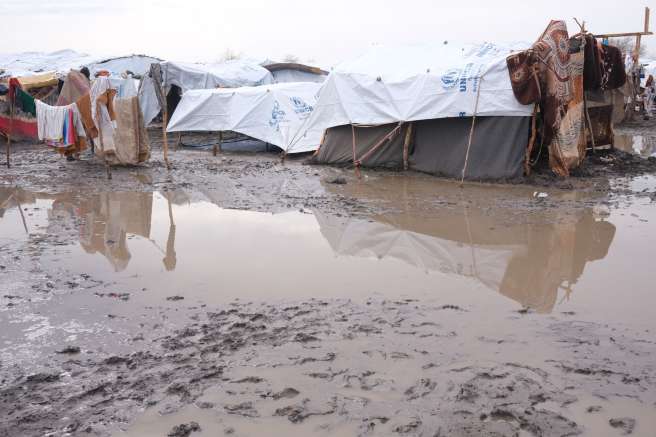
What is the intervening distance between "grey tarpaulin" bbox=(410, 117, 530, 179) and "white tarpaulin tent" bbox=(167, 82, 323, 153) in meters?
3.53

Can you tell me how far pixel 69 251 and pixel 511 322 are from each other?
435 cm

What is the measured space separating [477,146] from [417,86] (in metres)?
1.54

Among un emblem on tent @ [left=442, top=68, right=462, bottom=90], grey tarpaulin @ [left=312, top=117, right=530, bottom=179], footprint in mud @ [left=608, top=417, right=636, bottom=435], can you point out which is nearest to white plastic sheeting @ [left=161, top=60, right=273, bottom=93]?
grey tarpaulin @ [left=312, top=117, right=530, bottom=179]

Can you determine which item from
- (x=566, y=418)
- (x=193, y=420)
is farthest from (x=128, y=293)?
(x=566, y=418)

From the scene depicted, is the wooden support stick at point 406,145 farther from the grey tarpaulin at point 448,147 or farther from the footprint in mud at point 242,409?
the footprint in mud at point 242,409

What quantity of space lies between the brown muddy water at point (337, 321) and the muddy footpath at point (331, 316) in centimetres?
2

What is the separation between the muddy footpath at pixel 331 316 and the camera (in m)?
3.12

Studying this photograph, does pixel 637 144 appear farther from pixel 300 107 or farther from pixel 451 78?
pixel 300 107

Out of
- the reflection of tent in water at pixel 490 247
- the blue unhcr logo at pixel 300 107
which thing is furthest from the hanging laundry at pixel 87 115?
the reflection of tent in water at pixel 490 247

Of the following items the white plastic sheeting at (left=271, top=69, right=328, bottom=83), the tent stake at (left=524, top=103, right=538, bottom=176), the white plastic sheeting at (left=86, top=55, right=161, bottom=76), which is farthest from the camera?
the white plastic sheeting at (left=271, top=69, right=328, bottom=83)

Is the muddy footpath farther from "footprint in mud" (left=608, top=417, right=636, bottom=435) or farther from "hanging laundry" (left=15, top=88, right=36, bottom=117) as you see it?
"hanging laundry" (left=15, top=88, right=36, bottom=117)

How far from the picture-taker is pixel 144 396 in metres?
3.28

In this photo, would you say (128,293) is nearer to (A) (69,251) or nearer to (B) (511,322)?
(A) (69,251)

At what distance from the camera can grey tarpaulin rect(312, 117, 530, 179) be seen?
9789 mm
